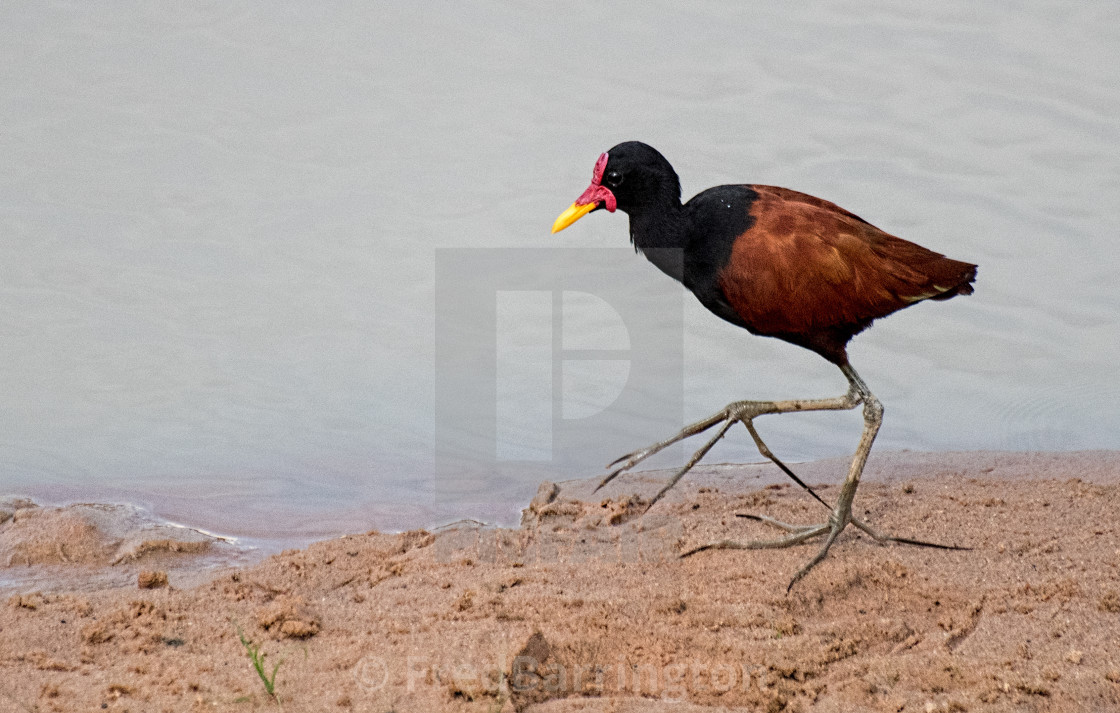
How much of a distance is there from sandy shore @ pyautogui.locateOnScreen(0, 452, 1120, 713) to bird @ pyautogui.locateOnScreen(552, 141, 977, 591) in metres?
0.28

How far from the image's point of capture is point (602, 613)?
3.70 meters

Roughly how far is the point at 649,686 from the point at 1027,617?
139 centimetres

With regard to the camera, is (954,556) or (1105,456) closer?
(954,556)

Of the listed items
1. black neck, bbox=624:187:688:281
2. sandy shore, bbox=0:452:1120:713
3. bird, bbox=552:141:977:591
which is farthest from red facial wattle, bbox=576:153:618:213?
sandy shore, bbox=0:452:1120:713

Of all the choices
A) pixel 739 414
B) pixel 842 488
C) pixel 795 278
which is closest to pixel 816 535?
pixel 842 488

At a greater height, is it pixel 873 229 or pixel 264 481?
pixel 873 229

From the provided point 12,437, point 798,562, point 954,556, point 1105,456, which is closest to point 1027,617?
point 954,556

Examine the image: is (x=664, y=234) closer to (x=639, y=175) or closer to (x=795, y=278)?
(x=639, y=175)

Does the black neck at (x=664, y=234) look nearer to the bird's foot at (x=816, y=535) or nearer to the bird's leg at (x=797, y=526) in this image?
the bird's leg at (x=797, y=526)

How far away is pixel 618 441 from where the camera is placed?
6.31 m

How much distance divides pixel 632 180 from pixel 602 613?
1.94 meters

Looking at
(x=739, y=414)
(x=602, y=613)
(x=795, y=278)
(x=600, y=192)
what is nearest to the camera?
(x=602, y=613)

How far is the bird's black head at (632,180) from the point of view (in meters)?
4.71

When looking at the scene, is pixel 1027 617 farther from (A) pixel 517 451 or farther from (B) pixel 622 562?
(A) pixel 517 451
